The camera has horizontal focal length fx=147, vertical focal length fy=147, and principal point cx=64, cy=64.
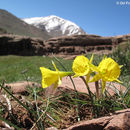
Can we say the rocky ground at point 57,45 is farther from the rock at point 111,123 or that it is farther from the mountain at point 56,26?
the mountain at point 56,26

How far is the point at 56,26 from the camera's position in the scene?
8500cm

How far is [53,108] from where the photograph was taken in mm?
1253

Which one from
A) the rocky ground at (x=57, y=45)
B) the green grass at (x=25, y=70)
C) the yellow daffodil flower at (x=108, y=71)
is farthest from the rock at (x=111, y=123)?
the rocky ground at (x=57, y=45)

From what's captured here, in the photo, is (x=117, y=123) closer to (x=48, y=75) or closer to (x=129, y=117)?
(x=129, y=117)

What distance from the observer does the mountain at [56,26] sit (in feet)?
269

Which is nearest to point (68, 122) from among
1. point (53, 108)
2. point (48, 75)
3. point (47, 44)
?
point (53, 108)

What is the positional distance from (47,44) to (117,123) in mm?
29491

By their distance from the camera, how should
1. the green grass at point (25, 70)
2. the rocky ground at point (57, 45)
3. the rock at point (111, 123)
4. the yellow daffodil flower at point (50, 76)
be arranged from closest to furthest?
the rock at point (111, 123)
the yellow daffodil flower at point (50, 76)
the green grass at point (25, 70)
the rocky ground at point (57, 45)

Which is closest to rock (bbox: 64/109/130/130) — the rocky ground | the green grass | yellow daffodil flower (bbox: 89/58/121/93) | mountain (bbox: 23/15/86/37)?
yellow daffodil flower (bbox: 89/58/121/93)

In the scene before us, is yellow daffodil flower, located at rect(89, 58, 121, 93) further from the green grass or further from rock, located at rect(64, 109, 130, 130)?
the green grass

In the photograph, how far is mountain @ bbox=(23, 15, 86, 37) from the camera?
269ft

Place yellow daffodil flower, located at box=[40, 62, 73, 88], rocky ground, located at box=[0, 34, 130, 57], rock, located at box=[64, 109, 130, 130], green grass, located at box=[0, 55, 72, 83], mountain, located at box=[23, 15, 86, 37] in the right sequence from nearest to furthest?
1. rock, located at box=[64, 109, 130, 130]
2. yellow daffodil flower, located at box=[40, 62, 73, 88]
3. green grass, located at box=[0, 55, 72, 83]
4. rocky ground, located at box=[0, 34, 130, 57]
5. mountain, located at box=[23, 15, 86, 37]

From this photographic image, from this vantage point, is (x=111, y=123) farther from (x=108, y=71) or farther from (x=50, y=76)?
(x=50, y=76)

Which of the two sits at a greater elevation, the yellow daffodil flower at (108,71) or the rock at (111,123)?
the yellow daffodil flower at (108,71)
